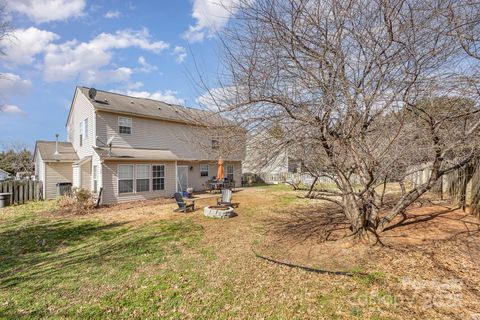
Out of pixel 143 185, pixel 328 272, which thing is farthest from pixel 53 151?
pixel 328 272

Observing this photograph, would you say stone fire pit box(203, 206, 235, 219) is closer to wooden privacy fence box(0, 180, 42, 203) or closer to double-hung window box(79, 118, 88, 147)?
double-hung window box(79, 118, 88, 147)

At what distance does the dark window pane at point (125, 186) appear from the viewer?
43.5ft

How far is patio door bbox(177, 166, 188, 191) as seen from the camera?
17.3 metres

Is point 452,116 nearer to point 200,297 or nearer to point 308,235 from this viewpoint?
point 308,235

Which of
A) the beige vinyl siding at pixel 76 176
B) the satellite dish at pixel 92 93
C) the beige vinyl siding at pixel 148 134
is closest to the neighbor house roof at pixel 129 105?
the satellite dish at pixel 92 93

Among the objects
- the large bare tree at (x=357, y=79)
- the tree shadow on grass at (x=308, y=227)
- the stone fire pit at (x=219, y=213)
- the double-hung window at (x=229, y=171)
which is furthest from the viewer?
the double-hung window at (x=229, y=171)

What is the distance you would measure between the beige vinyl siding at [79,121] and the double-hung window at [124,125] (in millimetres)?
1408

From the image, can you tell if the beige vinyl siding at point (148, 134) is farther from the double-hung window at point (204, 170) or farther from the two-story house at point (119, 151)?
the double-hung window at point (204, 170)

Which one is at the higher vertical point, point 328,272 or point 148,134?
point 148,134

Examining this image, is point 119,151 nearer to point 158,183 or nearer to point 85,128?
point 158,183

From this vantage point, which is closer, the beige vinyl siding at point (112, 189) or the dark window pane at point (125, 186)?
the beige vinyl siding at point (112, 189)

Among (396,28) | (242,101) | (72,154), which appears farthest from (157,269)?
(72,154)

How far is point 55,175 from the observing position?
50.9 feet

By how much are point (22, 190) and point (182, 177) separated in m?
9.20
